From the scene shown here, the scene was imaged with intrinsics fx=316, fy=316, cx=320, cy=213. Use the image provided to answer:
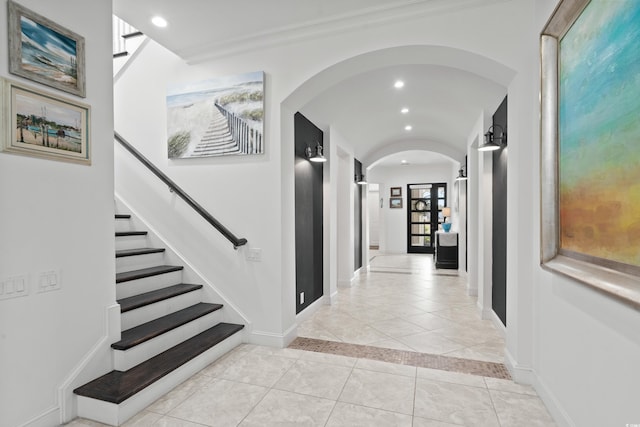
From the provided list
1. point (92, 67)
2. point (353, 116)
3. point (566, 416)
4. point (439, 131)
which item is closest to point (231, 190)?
A: point (92, 67)

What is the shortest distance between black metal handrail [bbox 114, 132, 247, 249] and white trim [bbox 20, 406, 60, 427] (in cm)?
172

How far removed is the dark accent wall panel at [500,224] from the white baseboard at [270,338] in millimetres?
2373

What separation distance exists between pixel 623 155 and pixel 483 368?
2.16m

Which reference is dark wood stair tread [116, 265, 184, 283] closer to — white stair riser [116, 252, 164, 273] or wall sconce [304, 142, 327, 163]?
white stair riser [116, 252, 164, 273]

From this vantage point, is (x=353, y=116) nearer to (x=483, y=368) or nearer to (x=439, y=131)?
(x=439, y=131)

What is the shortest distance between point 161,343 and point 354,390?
1.64m

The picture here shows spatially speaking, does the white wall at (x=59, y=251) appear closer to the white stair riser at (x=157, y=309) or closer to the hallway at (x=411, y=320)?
the white stair riser at (x=157, y=309)

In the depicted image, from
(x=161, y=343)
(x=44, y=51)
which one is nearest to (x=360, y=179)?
(x=161, y=343)

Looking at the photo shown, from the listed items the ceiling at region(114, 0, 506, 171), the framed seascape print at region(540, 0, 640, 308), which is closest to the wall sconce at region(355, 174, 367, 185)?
the ceiling at region(114, 0, 506, 171)

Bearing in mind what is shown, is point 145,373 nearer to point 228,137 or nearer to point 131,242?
point 131,242

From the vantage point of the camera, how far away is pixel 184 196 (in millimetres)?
3387

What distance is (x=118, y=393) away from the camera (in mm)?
2064

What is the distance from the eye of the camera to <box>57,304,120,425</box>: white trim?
206cm

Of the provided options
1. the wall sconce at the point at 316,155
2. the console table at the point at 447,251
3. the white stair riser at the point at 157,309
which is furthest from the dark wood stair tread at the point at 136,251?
the console table at the point at 447,251
